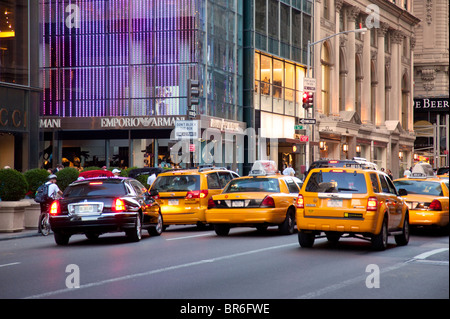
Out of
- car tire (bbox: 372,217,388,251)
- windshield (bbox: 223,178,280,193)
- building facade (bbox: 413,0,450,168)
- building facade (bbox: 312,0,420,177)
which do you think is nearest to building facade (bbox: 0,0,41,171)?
windshield (bbox: 223,178,280,193)

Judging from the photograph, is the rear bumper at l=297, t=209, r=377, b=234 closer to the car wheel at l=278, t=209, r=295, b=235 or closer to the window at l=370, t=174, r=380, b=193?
the window at l=370, t=174, r=380, b=193

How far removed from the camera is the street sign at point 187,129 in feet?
97.0

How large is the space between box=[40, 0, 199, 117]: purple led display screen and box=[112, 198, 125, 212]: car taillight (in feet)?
95.1

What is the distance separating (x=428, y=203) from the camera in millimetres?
20062

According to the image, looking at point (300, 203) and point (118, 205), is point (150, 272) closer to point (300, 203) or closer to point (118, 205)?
point (300, 203)

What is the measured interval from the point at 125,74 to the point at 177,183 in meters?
26.4

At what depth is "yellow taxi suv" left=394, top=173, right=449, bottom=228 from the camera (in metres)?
19.9

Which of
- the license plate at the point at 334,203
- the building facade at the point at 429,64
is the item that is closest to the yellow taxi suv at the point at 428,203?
the license plate at the point at 334,203

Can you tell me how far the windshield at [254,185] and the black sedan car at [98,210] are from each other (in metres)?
2.71

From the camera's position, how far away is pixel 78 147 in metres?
49.3

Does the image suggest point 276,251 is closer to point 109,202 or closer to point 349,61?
point 109,202

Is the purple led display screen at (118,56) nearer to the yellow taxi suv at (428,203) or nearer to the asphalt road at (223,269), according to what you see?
the yellow taxi suv at (428,203)

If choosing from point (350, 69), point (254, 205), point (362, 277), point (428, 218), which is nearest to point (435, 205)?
point (428, 218)
